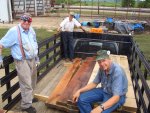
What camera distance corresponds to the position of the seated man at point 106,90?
13.1 feet

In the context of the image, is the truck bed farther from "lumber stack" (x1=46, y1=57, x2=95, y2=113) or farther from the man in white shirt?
the man in white shirt

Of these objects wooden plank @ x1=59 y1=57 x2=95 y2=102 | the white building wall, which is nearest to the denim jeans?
wooden plank @ x1=59 y1=57 x2=95 y2=102

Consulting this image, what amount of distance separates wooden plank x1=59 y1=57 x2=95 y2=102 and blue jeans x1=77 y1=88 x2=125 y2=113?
18.9 inches

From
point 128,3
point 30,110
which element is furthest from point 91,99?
point 128,3

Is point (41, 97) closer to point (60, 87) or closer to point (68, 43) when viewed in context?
point (60, 87)

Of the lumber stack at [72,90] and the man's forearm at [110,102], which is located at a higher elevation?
the man's forearm at [110,102]

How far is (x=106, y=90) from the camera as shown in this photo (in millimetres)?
4328

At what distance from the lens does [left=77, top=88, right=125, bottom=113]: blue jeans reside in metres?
4.26

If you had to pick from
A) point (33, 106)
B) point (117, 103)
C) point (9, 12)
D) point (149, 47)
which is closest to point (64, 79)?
point (33, 106)

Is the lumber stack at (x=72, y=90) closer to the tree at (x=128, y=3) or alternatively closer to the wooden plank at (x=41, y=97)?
the wooden plank at (x=41, y=97)

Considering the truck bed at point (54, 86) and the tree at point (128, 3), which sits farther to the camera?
the tree at point (128, 3)

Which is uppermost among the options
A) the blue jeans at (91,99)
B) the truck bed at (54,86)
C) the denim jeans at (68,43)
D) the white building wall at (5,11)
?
the white building wall at (5,11)

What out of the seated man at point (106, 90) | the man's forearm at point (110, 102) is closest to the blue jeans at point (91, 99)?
the seated man at point (106, 90)

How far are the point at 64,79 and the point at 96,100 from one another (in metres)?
1.67
